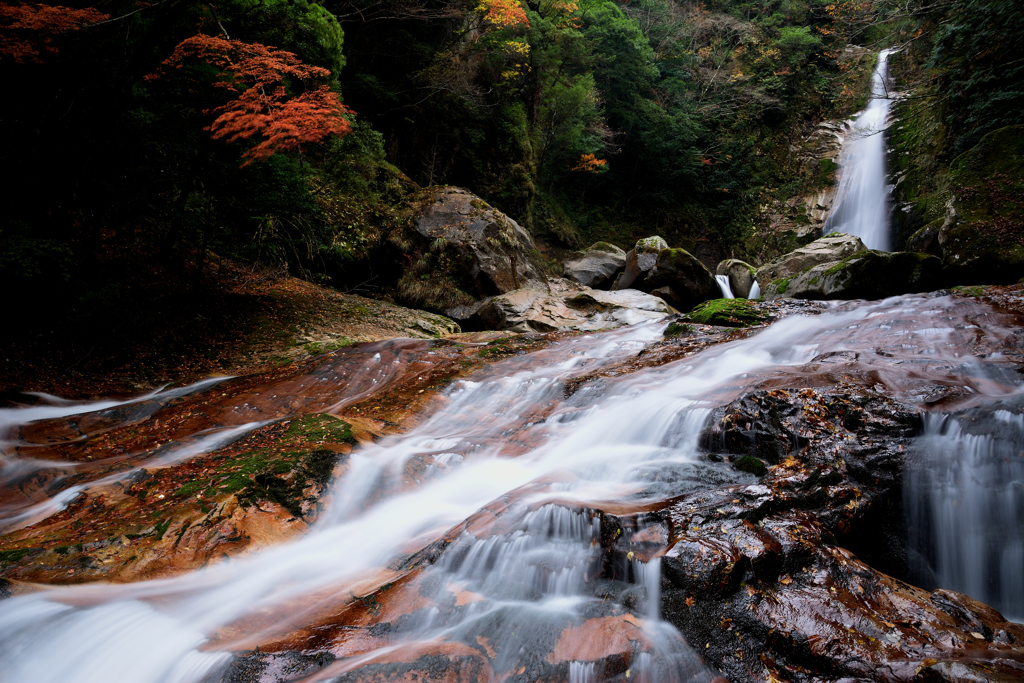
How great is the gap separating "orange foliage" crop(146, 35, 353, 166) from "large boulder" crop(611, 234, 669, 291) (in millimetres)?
10646

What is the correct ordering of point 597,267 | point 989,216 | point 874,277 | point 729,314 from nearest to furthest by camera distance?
point 729,314 → point 989,216 → point 874,277 → point 597,267

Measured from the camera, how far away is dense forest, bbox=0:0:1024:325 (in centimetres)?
665

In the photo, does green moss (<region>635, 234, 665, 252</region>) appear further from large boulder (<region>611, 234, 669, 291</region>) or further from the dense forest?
the dense forest

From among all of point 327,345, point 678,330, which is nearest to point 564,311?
point 678,330

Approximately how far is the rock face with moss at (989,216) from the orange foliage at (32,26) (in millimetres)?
13787

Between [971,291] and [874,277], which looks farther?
[874,277]

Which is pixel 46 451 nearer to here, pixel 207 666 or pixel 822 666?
pixel 207 666

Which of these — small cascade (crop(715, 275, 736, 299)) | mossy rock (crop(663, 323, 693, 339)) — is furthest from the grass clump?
small cascade (crop(715, 275, 736, 299))

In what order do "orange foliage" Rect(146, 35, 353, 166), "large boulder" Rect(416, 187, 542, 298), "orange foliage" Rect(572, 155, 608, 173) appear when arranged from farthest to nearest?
"orange foliage" Rect(572, 155, 608, 173)
"large boulder" Rect(416, 187, 542, 298)
"orange foliage" Rect(146, 35, 353, 166)

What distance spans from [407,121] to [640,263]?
884 cm

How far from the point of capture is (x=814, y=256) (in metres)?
12.5

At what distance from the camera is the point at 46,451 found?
15.3 ft

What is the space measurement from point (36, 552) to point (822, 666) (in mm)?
4290

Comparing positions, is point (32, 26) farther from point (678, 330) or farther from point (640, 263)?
point (640, 263)
